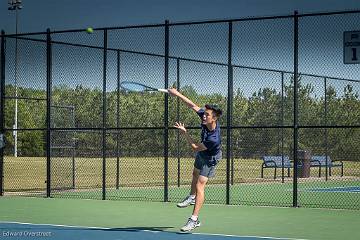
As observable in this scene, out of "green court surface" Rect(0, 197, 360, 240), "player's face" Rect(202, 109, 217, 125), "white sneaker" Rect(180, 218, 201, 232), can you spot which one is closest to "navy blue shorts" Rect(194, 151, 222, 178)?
"player's face" Rect(202, 109, 217, 125)

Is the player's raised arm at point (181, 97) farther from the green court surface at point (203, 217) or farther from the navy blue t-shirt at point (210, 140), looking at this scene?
the green court surface at point (203, 217)

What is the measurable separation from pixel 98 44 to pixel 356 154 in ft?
47.1

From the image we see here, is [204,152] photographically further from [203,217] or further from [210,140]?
[203,217]

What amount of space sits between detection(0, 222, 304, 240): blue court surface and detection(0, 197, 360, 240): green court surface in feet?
1.24

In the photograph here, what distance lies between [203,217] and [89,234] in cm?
344

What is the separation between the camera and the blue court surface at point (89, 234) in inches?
449

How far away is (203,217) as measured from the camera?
582 inches

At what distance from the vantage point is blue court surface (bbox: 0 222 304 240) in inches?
449

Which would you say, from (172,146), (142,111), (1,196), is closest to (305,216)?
(1,196)

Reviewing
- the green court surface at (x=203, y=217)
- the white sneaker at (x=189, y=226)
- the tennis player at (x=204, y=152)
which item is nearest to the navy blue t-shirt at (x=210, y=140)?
the tennis player at (x=204, y=152)

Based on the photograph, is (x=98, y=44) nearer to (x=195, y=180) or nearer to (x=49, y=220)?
(x=49, y=220)

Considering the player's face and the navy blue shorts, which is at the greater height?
the player's face

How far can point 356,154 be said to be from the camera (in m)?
33.0

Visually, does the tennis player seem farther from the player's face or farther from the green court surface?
the green court surface
